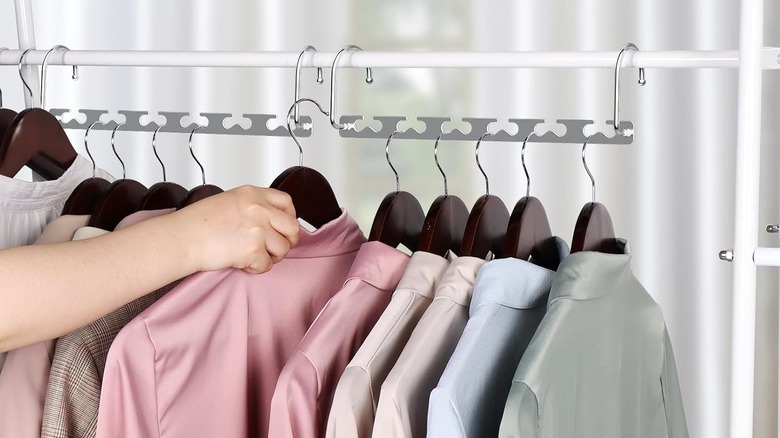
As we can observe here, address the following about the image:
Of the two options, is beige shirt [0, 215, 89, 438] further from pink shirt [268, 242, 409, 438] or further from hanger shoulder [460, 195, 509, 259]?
hanger shoulder [460, 195, 509, 259]

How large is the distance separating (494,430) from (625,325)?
23 centimetres

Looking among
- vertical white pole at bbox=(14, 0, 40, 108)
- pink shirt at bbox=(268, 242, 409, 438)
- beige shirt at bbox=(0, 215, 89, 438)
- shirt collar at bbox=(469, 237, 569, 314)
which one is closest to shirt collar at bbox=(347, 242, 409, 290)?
pink shirt at bbox=(268, 242, 409, 438)

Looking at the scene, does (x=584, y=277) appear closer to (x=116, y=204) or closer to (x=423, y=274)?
(x=423, y=274)

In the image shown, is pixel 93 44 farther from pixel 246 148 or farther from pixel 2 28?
pixel 246 148

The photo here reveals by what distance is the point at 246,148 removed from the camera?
7.94 ft

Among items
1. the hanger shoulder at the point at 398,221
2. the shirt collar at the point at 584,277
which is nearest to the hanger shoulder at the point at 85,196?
the hanger shoulder at the point at 398,221

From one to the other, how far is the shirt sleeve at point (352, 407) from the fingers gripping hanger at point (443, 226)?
19 centimetres

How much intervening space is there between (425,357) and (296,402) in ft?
0.41

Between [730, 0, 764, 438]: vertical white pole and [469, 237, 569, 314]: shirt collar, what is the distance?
0.19m

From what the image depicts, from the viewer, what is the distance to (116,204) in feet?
3.83

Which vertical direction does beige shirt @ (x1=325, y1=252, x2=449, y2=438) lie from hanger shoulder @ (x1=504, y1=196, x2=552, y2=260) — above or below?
below

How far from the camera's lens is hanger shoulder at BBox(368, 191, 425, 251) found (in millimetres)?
1090

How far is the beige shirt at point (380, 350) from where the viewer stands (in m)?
0.88

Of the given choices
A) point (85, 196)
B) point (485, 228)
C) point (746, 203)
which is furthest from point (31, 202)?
point (746, 203)
